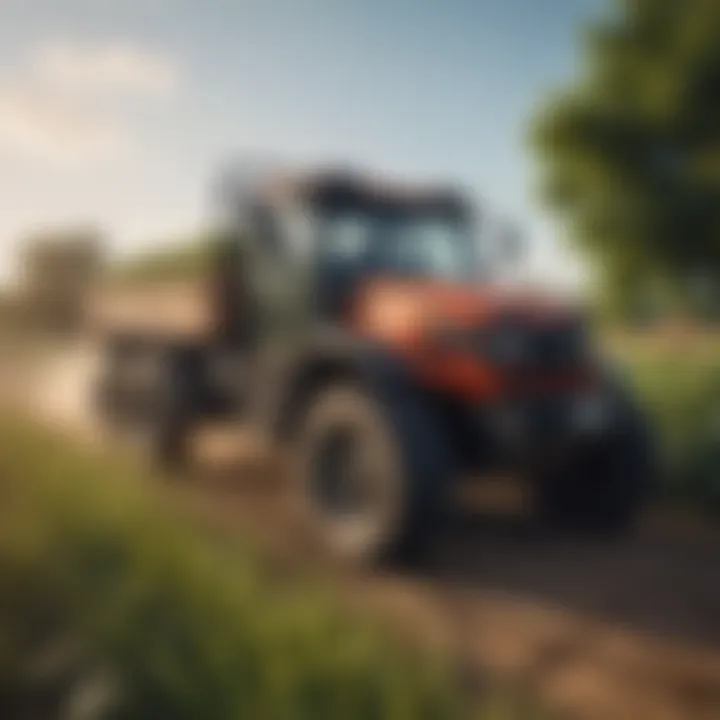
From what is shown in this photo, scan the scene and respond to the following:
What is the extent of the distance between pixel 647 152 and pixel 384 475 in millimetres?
1718

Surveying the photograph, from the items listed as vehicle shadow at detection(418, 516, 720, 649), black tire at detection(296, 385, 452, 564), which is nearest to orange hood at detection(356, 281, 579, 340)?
black tire at detection(296, 385, 452, 564)

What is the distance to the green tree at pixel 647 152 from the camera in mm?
3662

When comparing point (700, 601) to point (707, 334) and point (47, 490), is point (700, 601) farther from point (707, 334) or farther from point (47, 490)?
point (47, 490)

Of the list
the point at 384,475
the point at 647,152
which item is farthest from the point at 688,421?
the point at 384,475

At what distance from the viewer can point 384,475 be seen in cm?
322

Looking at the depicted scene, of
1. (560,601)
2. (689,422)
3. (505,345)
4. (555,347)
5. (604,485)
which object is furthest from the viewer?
(689,422)

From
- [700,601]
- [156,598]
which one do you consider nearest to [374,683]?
[156,598]

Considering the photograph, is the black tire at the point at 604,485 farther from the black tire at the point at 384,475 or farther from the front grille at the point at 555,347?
the black tire at the point at 384,475

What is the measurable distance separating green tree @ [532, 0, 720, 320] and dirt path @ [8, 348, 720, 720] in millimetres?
956

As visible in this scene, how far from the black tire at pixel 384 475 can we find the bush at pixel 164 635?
2.29 feet

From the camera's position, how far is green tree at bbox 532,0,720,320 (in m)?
3.66

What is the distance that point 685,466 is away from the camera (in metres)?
4.22

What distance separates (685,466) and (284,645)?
9.02 feet

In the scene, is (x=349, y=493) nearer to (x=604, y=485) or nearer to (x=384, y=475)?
(x=384, y=475)
